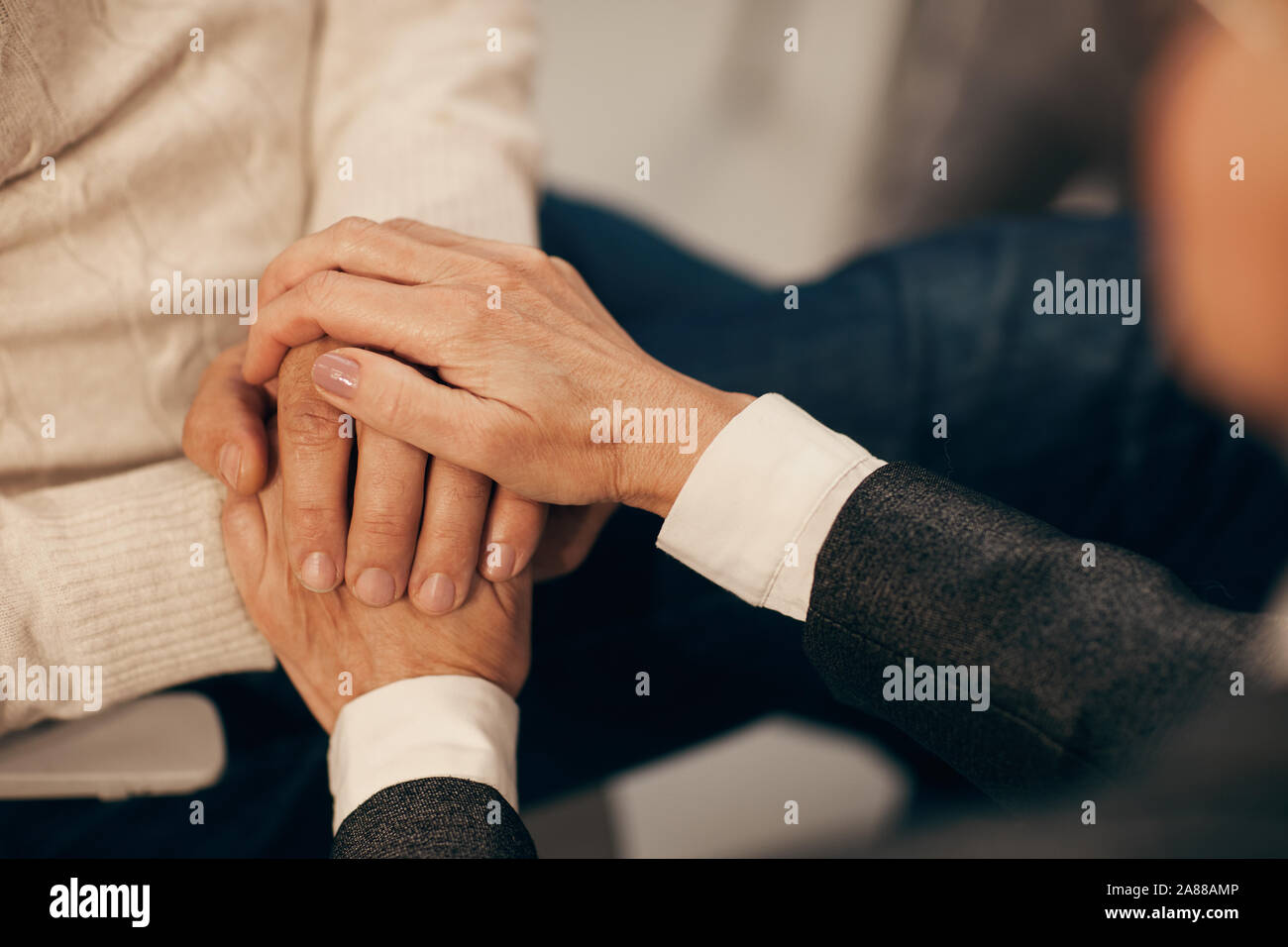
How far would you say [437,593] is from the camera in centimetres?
63

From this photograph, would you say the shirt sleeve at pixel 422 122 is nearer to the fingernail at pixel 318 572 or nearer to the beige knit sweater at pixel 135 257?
the beige knit sweater at pixel 135 257

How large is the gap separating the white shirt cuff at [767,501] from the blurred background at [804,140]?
505mm

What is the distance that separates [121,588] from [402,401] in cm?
27

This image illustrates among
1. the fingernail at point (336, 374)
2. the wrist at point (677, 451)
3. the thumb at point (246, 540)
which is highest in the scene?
the fingernail at point (336, 374)

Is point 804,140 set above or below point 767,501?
above

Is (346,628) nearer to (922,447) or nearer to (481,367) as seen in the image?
(481,367)

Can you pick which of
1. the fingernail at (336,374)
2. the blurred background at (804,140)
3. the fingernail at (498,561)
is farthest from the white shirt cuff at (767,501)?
the blurred background at (804,140)

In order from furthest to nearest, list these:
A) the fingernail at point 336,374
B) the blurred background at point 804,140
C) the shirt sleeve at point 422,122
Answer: the blurred background at point 804,140
the shirt sleeve at point 422,122
the fingernail at point 336,374

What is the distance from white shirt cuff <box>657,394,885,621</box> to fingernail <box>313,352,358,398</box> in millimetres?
241

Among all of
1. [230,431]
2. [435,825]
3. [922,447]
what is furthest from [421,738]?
[922,447]

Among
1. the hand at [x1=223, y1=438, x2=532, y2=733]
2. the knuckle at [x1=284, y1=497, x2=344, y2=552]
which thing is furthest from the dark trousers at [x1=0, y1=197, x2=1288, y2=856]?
the knuckle at [x1=284, y1=497, x2=344, y2=552]

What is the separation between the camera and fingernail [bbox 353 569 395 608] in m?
0.62

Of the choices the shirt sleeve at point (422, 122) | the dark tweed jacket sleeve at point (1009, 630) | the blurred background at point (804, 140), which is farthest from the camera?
the blurred background at point (804, 140)

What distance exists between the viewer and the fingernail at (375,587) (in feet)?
2.04
